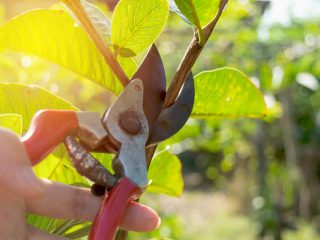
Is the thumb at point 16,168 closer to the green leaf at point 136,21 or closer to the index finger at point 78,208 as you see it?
the index finger at point 78,208

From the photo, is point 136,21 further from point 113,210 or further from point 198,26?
point 113,210

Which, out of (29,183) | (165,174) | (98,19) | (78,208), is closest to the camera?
(29,183)

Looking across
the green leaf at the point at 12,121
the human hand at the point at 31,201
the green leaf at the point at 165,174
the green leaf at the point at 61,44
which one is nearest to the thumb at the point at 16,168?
the human hand at the point at 31,201

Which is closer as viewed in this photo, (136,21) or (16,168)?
(16,168)

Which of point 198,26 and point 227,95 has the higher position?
point 198,26

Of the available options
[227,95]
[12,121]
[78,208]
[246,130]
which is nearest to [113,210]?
[78,208]

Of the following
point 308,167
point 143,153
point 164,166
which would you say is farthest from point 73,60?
point 308,167

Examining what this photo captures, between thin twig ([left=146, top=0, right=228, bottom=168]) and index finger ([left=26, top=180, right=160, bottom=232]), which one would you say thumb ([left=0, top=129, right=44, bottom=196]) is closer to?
index finger ([left=26, top=180, right=160, bottom=232])

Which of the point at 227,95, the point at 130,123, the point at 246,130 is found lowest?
the point at 246,130

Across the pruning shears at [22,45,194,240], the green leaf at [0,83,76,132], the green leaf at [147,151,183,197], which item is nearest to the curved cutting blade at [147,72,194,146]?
the pruning shears at [22,45,194,240]
